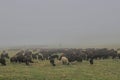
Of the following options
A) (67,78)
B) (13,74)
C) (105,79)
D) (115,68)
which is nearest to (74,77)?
(67,78)

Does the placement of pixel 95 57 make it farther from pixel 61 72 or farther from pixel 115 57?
pixel 61 72

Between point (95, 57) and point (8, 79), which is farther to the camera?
point (95, 57)

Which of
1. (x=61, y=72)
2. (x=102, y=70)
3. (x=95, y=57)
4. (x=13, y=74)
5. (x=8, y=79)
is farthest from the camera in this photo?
(x=95, y=57)

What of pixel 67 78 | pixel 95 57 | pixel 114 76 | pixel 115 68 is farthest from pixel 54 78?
pixel 95 57

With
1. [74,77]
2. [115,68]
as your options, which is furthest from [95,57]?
[74,77]

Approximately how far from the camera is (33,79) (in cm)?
3091

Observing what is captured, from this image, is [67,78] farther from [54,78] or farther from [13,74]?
[13,74]

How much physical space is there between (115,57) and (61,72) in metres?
21.1

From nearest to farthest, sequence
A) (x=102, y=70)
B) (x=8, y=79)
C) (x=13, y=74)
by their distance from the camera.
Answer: (x=8, y=79) < (x=13, y=74) < (x=102, y=70)

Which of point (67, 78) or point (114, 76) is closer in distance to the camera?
point (67, 78)

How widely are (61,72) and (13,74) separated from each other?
5.35m

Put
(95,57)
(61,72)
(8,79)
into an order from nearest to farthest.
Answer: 1. (8,79)
2. (61,72)
3. (95,57)

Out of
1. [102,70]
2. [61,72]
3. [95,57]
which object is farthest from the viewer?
[95,57]

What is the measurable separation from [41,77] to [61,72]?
3850 mm
